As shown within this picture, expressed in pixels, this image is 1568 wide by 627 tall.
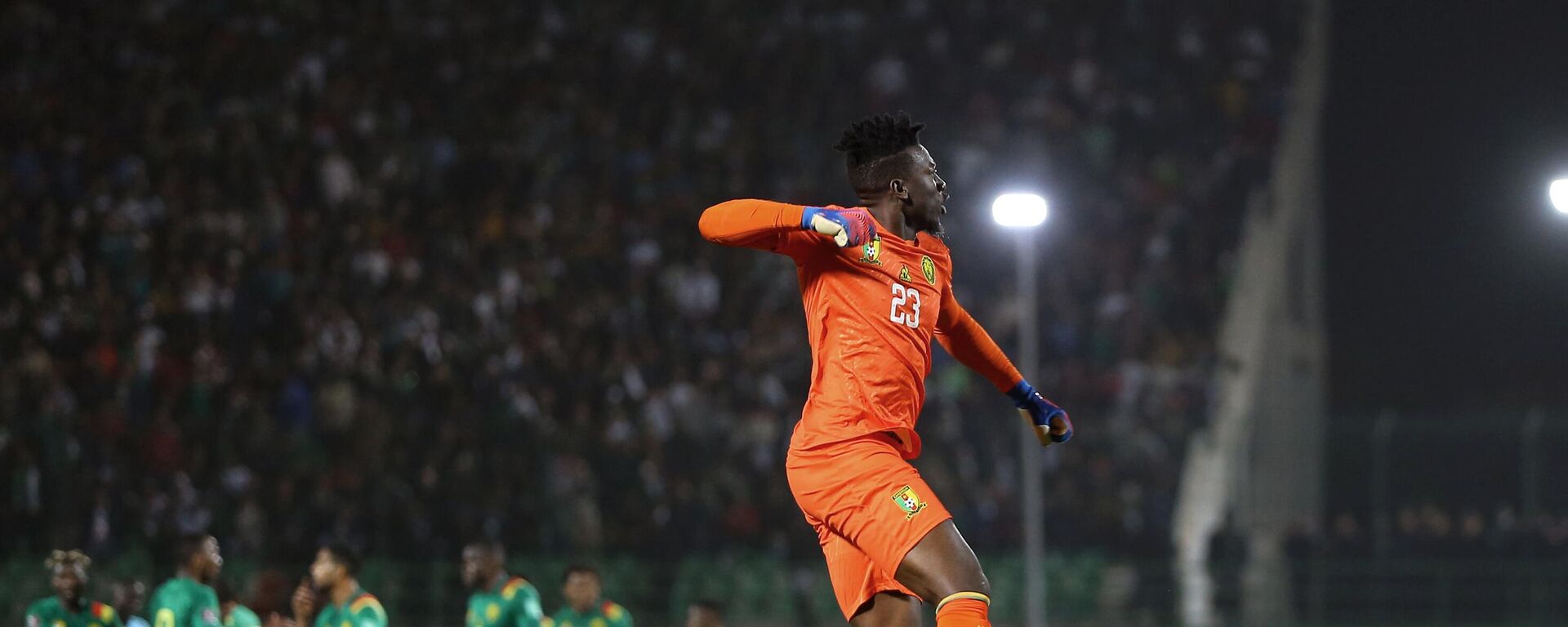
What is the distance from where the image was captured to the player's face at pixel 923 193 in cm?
550

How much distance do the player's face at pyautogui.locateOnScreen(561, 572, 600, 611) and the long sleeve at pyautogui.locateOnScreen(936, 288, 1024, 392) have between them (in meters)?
5.31

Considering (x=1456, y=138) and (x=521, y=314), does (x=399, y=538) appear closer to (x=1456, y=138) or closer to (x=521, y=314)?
(x=521, y=314)

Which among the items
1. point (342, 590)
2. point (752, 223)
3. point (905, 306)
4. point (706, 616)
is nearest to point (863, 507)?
point (905, 306)

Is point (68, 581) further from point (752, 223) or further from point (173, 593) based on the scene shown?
point (752, 223)

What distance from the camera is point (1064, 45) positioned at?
915 inches

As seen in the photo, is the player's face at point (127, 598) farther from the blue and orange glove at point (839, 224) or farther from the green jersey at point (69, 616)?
the blue and orange glove at point (839, 224)

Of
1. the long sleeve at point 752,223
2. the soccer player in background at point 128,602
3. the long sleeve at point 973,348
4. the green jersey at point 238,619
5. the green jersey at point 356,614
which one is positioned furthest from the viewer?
the soccer player in background at point 128,602

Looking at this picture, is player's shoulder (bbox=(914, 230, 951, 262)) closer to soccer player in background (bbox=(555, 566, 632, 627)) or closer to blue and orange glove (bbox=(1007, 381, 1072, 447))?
blue and orange glove (bbox=(1007, 381, 1072, 447))

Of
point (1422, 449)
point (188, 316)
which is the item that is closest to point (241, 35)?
point (188, 316)

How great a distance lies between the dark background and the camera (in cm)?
2028

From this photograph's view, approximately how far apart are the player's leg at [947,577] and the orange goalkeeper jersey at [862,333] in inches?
15.9

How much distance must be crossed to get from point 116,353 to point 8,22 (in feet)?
22.8

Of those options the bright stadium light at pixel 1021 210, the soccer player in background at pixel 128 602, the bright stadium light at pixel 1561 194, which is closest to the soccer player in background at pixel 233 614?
the soccer player in background at pixel 128 602

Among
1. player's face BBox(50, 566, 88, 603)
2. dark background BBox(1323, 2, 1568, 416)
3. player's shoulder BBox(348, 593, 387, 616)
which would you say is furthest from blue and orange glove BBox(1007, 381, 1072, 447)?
dark background BBox(1323, 2, 1568, 416)
